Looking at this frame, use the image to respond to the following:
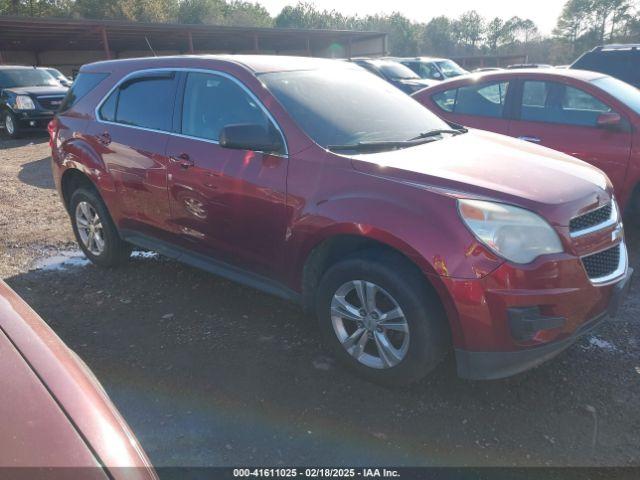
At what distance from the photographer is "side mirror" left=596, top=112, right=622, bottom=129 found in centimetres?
504

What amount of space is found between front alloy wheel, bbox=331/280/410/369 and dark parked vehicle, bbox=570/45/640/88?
8.74 metres

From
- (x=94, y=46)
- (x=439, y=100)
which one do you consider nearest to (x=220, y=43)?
(x=94, y=46)

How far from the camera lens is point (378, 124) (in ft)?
11.6

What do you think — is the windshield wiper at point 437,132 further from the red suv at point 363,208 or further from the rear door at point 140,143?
the rear door at point 140,143

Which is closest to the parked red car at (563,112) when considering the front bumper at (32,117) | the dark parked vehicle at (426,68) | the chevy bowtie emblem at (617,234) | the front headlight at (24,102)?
the chevy bowtie emblem at (617,234)

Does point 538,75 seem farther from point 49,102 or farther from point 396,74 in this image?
point 49,102

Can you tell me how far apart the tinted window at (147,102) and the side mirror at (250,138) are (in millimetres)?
982

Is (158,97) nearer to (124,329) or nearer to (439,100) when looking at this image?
(124,329)

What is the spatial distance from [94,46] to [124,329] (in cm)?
3433

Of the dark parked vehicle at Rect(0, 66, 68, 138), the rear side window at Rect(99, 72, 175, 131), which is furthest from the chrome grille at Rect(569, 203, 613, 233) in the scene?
the dark parked vehicle at Rect(0, 66, 68, 138)

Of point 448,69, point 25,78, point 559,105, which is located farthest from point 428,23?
point 559,105

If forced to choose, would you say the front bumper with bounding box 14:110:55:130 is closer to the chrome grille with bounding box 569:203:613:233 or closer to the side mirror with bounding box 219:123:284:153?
the side mirror with bounding box 219:123:284:153

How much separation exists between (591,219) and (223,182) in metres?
2.18

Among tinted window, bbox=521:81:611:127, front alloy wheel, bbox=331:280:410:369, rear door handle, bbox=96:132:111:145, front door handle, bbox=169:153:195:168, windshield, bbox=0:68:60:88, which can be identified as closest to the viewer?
front alloy wheel, bbox=331:280:410:369
